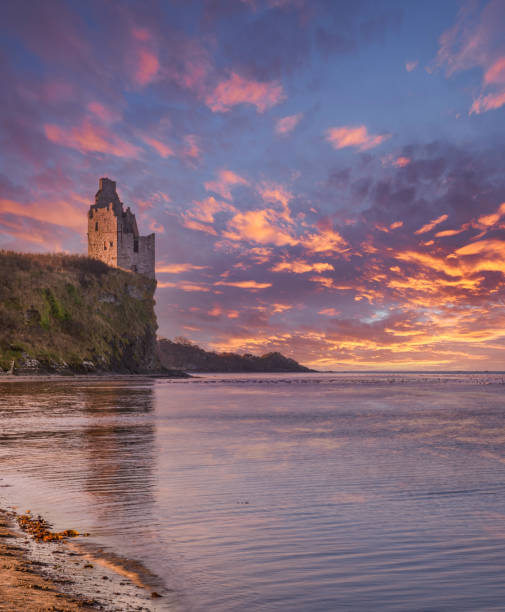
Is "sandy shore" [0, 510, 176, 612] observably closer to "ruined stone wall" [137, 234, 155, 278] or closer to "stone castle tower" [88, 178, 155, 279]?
"stone castle tower" [88, 178, 155, 279]

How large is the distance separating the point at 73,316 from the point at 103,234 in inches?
1555

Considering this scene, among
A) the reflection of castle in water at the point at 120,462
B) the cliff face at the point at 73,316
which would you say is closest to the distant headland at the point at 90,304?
the cliff face at the point at 73,316

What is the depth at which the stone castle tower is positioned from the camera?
12394cm

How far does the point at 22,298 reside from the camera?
8269 cm

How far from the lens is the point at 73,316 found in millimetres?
91062

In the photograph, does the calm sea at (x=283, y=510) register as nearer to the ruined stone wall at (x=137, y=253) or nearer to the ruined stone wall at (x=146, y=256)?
the ruined stone wall at (x=137, y=253)

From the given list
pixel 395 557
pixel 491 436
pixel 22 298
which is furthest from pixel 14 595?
pixel 22 298

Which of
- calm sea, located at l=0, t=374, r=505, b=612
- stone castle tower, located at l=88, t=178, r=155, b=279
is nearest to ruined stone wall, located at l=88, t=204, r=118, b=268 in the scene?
stone castle tower, located at l=88, t=178, r=155, b=279

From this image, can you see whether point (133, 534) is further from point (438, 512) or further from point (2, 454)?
point (2, 454)

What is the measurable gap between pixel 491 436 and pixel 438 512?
14851mm

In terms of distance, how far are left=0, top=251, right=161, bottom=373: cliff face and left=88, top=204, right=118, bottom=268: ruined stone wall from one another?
1193 centimetres

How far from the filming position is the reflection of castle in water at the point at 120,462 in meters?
10.2

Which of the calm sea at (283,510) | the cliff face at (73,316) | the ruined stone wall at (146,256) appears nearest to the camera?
the calm sea at (283,510)

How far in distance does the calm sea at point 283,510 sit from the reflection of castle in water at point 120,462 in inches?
2.4
